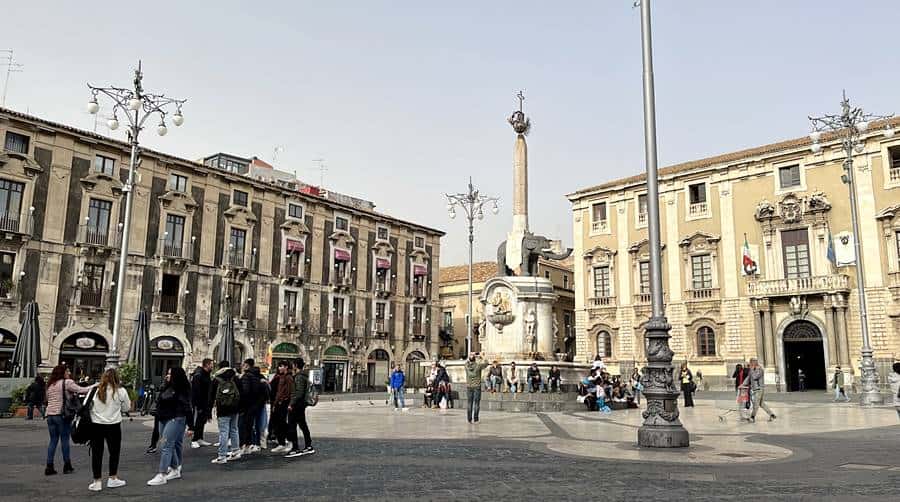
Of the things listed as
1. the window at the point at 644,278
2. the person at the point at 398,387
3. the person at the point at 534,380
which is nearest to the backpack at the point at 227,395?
the person at the point at 398,387

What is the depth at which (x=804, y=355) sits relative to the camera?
41531 mm

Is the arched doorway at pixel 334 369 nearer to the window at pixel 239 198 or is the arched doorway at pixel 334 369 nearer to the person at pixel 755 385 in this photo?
the window at pixel 239 198

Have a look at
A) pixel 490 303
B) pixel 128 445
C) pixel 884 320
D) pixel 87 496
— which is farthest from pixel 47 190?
pixel 884 320

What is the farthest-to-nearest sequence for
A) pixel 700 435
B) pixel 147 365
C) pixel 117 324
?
pixel 147 365 < pixel 117 324 < pixel 700 435

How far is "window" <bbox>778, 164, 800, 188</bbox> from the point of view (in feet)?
136

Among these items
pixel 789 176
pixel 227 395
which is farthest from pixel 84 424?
pixel 789 176

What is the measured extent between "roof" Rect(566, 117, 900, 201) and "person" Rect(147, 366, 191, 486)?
33.4 metres

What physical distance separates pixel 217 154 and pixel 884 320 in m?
43.4

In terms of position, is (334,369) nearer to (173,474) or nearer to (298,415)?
(298,415)

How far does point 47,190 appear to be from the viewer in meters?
33.8

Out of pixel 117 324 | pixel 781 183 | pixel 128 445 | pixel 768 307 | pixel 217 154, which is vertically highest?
pixel 217 154

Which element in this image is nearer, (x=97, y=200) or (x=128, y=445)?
(x=128, y=445)

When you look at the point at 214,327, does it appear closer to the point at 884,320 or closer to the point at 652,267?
the point at 652,267

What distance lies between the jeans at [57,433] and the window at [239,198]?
34.3 metres
